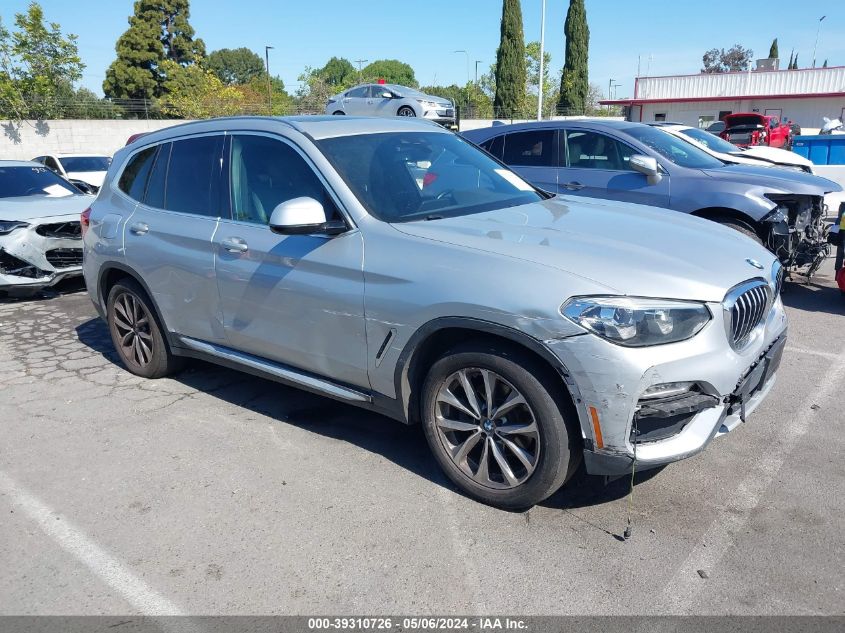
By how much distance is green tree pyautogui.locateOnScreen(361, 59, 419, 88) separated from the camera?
11912 cm

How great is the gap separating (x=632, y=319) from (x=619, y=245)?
56cm

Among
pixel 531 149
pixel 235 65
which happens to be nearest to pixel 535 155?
pixel 531 149

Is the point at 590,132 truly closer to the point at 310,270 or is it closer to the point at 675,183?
the point at 675,183

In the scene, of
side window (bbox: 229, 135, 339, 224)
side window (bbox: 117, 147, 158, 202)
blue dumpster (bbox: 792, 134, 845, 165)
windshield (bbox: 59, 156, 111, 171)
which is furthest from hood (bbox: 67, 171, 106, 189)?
blue dumpster (bbox: 792, 134, 845, 165)

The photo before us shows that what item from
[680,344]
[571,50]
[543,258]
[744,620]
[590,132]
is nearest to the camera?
[744,620]

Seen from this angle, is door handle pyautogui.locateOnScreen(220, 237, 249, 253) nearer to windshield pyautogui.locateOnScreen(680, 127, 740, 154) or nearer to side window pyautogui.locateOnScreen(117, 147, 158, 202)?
side window pyautogui.locateOnScreen(117, 147, 158, 202)

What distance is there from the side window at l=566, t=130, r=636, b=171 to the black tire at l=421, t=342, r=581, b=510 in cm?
497

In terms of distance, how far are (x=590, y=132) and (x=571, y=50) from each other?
4498 centimetres

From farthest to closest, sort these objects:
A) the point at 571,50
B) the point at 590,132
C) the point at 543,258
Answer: the point at 571,50
the point at 590,132
the point at 543,258

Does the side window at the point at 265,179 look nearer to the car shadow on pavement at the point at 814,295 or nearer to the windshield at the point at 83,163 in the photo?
the car shadow on pavement at the point at 814,295

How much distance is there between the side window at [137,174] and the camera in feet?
16.6

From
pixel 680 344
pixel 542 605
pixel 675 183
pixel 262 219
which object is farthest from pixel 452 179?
pixel 675 183

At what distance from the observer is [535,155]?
8070 mm

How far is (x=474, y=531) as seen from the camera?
127 inches
